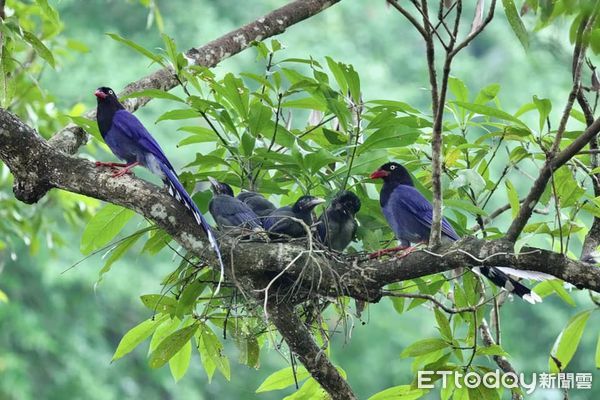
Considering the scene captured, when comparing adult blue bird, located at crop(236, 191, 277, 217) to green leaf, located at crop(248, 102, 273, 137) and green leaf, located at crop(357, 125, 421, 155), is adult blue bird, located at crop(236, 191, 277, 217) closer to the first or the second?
green leaf, located at crop(248, 102, 273, 137)

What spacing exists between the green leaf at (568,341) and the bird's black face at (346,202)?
40.6 inches

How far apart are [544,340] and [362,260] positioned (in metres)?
11.0

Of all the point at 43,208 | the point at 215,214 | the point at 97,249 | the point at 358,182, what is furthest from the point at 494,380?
the point at 43,208

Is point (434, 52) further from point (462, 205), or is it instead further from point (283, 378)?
point (283, 378)

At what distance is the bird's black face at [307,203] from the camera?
14.5 ft

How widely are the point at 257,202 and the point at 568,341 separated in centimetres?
155

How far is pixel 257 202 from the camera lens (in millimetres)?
4812

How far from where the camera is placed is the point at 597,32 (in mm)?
2324

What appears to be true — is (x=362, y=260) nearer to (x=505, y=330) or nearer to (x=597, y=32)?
(x=597, y=32)

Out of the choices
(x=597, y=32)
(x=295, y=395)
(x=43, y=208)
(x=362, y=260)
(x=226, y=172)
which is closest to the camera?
(x=597, y=32)

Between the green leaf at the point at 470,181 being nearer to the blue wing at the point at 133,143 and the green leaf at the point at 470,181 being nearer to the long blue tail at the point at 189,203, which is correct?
the long blue tail at the point at 189,203

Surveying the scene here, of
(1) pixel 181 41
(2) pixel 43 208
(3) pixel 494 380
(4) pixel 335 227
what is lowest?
(3) pixel 494 380

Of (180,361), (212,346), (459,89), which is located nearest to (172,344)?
(212,346)

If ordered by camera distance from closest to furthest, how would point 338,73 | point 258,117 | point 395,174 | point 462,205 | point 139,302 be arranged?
point 462,205 → point 258,117 → point 338,73 → point 395,174 → point 139,302
